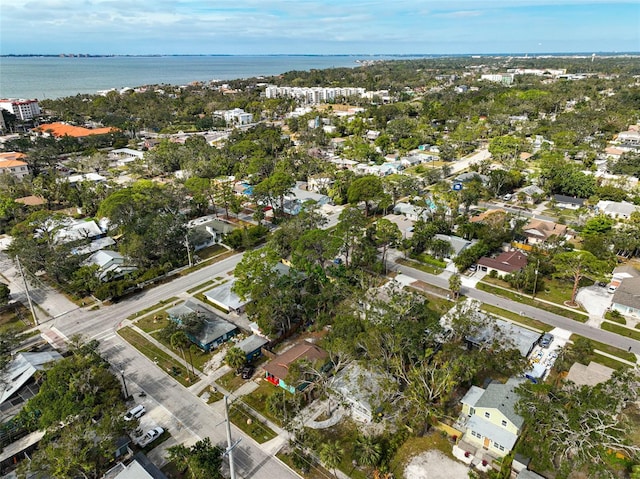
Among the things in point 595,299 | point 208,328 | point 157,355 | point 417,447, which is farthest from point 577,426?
point 157,355

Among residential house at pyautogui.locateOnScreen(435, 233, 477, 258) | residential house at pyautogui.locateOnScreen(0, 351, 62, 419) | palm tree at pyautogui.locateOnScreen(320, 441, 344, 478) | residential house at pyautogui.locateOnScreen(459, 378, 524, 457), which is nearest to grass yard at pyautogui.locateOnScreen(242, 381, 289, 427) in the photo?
palm tree at pyautogui.locateOnScreen(320, 441, 344, 478)

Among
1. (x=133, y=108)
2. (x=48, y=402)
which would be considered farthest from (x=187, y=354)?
(x=133, y=108)

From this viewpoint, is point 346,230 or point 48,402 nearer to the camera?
point 48,402

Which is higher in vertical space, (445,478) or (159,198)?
(159,198)

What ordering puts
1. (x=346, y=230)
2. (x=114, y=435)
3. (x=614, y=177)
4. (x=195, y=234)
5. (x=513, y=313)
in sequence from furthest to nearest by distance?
1. (x=614, y=177)
2. (x=195, y=234)
3. (x=346, y=230)
4. (x=513, y=313)
5. (x=114, y=435)

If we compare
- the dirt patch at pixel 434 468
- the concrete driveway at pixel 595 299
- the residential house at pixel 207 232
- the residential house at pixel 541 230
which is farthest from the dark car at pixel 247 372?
the residential house at pixel 541 230

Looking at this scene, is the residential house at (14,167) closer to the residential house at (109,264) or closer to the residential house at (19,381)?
the residential house at (109,264)

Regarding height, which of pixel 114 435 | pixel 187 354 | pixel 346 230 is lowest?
pixel 187 354

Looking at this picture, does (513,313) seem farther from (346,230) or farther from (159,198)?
(159,198)
